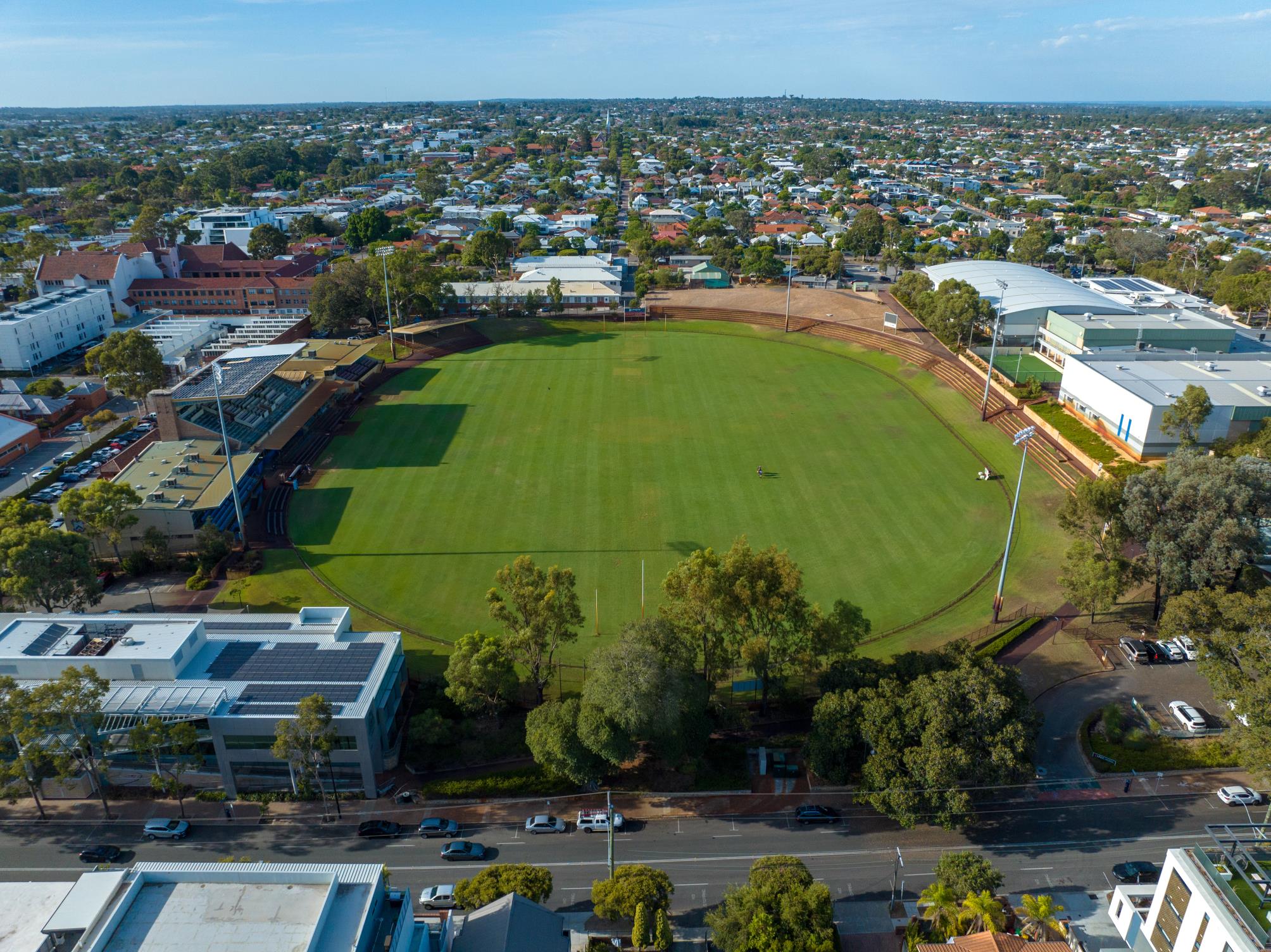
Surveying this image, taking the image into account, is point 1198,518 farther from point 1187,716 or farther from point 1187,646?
point 1187,716

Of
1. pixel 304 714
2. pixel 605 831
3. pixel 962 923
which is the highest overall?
pixel 304 714

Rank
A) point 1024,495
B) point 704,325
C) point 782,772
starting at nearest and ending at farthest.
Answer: point 782,772 < point 1024,495 < point 704,325

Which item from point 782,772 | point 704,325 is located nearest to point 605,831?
point 782,772

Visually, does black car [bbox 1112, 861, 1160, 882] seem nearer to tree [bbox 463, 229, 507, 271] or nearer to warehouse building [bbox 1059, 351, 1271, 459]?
warehouse building [bbox 1059, 351, 1271, 459]

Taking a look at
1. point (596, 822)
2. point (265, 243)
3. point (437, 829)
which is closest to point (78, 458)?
point (437, 829)

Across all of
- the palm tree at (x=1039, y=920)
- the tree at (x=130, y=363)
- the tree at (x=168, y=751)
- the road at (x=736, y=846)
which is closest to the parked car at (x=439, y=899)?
the road at (x=736, y=846)

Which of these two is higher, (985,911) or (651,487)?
(985,911)

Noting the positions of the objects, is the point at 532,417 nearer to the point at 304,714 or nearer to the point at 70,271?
the point at 304,714

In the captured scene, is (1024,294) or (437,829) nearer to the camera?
(437,829)
